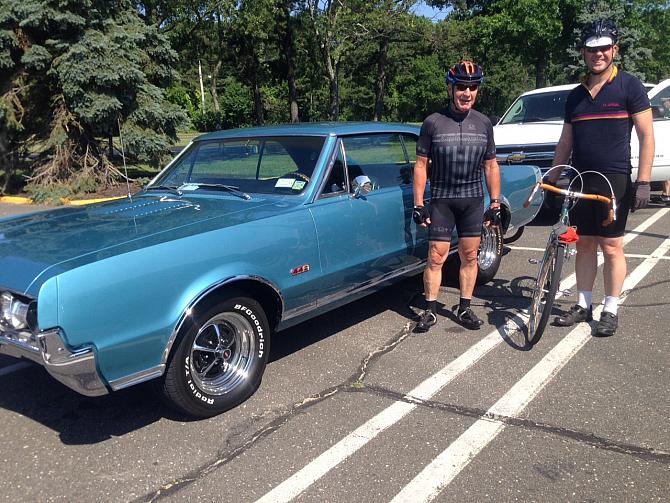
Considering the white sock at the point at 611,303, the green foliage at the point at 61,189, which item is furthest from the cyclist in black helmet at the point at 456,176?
the green foliage at the point at 61,189

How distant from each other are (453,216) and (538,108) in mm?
6246

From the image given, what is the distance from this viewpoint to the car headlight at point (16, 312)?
2.84 m

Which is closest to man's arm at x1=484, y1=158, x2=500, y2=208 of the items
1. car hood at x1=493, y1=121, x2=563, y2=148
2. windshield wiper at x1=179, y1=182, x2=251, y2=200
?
windshield wiper at x1=179, y1=182, x2=251, y2=200

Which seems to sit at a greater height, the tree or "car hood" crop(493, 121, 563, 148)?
the tree

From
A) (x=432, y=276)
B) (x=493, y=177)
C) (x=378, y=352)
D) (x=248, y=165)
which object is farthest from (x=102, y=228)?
(x=493, y=177)

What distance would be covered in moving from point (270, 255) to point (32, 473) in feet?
5.45

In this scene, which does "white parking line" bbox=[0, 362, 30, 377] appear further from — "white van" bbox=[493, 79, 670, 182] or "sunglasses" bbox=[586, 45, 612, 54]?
"white van" bbox=[493, 79, 670, 182]

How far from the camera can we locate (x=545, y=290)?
13.9 feet

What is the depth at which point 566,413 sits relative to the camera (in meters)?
3.33

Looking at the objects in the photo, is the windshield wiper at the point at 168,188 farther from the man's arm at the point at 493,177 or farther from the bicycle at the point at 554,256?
the bicycle at the point at 554,256

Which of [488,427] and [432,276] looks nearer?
[488,427]

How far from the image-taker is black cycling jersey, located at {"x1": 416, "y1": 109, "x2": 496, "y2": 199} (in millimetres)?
4305

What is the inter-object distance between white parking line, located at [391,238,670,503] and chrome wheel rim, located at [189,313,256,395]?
128 cm

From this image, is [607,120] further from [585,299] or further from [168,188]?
[168,188]
